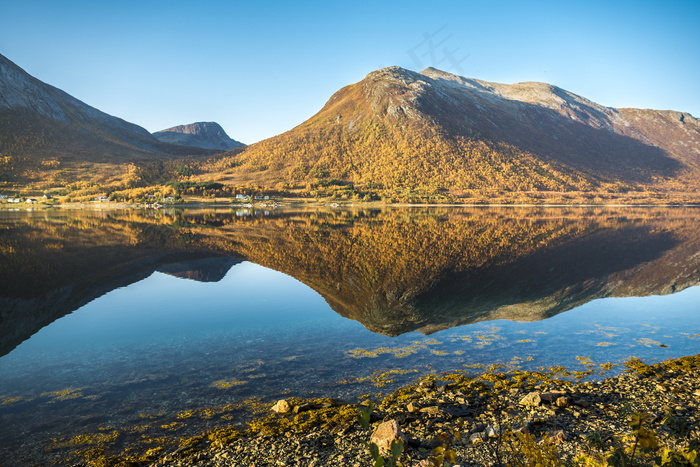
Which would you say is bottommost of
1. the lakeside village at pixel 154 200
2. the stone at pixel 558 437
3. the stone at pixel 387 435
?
the stone at pixel 558 437

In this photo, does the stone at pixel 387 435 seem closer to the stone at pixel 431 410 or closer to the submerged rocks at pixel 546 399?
the stone at pixel 431 410

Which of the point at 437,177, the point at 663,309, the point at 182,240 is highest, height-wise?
the point at 437,177

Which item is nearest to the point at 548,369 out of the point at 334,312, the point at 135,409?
the point at 334,312

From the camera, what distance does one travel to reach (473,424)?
8.47 metres

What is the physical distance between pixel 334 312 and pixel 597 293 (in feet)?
45.4

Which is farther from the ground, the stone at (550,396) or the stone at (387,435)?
the stone at (387,435)

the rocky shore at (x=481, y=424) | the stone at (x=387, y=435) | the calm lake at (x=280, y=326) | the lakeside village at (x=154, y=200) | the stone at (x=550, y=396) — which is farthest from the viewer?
the lakeside village at (x=154, y=200)

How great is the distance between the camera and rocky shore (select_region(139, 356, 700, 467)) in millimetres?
7023

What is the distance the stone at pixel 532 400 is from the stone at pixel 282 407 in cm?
522

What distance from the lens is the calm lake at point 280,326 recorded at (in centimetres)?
993

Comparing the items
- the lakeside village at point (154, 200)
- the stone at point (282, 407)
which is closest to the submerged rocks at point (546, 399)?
the stone at point (282, 407)

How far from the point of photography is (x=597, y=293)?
21.4 meters

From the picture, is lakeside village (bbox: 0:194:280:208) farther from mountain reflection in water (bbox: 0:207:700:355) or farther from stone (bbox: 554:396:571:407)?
stone (bbox: 554:396:571:407)

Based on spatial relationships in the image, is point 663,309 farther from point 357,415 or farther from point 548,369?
point 357,415
